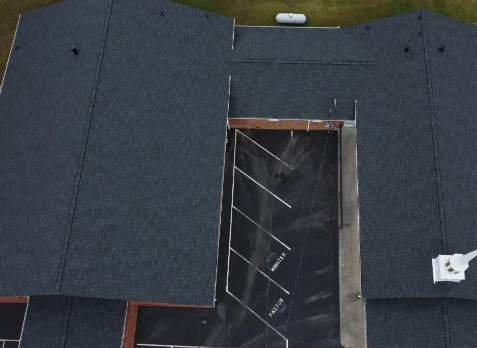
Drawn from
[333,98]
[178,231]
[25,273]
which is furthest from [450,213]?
[25,273]

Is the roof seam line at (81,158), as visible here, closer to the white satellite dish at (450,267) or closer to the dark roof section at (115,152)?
the dark roof section at (115,152)

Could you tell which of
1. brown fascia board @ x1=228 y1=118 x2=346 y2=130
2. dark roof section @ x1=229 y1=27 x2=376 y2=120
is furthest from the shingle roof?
brown fascia board @ x1=228 y1=118 x2=346 y2=130

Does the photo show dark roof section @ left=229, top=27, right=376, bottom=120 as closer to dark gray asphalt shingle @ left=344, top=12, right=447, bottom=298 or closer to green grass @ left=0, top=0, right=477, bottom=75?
dark gray asphalt shingle @ left=344, top=12, right=447, bottom=298

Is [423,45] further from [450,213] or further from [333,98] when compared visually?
[450,213]

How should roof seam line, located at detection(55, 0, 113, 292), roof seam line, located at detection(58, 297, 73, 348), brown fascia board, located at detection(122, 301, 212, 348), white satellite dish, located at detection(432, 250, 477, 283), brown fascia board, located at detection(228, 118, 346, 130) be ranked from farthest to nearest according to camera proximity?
brown fascia board, located at detection(228, 118, 346, 130) → brown fascia board, located at detection(122, 301, 212, 348) → roof seam line, located at detection(58, 297, 73, 348) → roof seam line, located at detection(55, 0, 113, 292) → white satellite dish, located at detection(432, 250, 477, 283)

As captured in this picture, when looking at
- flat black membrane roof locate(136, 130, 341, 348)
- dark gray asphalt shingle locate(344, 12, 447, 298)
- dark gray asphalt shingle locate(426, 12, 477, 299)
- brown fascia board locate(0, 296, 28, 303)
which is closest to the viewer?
dark gray asphalt shingle locate(426, 12, 477, 299)

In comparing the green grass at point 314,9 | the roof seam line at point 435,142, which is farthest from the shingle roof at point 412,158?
the green grass at point 314,9

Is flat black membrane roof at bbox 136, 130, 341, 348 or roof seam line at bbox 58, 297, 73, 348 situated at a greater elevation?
flat black membrane roof at bbox 136, 130, 341, 348
